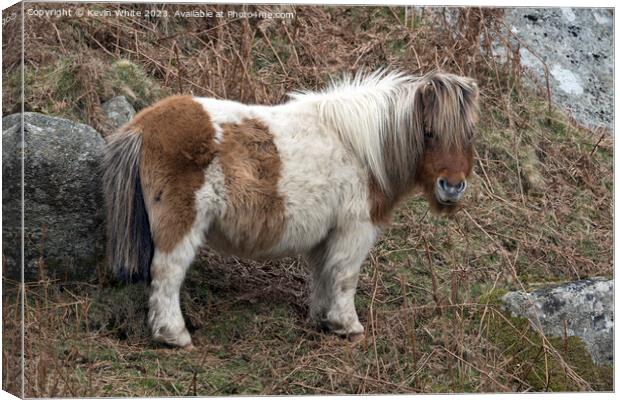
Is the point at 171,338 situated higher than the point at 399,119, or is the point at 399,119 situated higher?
the point at 399,119

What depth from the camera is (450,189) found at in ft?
24.2

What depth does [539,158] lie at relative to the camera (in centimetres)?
941

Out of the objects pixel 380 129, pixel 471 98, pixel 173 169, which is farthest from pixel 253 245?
pixel 471 98

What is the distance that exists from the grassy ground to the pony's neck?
718 mm

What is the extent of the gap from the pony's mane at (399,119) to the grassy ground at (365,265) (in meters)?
0.76

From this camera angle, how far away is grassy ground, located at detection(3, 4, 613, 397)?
23.1ft

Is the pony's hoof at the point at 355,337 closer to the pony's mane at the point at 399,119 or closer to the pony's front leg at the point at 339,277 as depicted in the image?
the pony's front leg at the point at 339,277

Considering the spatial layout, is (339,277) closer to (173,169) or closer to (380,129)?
(380,129)

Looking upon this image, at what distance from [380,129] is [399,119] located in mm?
135

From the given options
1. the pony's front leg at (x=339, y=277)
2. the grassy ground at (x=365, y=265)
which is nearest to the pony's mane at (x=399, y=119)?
the pony's front leg at (x=339, y=277)

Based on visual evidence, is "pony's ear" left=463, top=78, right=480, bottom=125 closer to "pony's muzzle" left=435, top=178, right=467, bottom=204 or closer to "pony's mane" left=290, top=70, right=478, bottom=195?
"pony's mane" left=290, top=70, right=478, bottom=195

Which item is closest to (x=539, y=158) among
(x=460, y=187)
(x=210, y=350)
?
Result: (x=460, y=187)

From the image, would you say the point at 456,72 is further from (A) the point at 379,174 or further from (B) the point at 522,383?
(B) the point at 522,383

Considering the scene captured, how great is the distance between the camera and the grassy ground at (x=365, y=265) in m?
7.05
